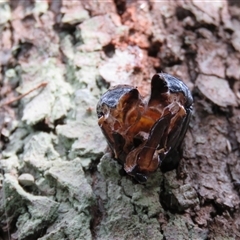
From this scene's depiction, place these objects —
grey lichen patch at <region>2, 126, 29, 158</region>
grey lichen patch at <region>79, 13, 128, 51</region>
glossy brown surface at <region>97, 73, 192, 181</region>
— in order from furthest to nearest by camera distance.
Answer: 1. grey lichen patch at <region>79, 13, 128, 51</region>
2. grey lichen patch at <region>2, 126, 29, 158</region>
3. glossy brown surface at <region>97, 73, 192, 181</region>

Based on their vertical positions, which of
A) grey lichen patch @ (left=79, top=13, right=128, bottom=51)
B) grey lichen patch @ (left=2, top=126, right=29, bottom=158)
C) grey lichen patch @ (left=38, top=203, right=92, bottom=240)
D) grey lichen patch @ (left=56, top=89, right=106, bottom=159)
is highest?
grey lichen patch @ (left=79, top=13, right=128, bottom=51)

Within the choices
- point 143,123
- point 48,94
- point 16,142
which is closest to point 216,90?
point 143,123

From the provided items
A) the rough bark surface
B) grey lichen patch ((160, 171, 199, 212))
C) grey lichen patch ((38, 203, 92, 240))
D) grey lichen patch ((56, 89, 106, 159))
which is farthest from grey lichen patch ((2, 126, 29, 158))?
grey lichen patch ((160, 171, 199, 212))

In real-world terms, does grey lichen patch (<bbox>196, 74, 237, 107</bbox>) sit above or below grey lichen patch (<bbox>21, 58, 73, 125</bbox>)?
below

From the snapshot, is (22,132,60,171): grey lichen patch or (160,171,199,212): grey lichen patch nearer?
(160,171,199,212): grey lichen patch

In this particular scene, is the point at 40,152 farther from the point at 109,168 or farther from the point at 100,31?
the point at 100,31

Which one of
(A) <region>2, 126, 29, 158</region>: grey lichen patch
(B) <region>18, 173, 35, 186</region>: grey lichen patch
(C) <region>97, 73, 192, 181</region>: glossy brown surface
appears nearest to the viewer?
(C) <region>97, 73, 192, 181</region>: glossy brown surface

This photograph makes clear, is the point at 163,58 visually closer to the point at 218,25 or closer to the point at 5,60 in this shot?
the point at 218,25

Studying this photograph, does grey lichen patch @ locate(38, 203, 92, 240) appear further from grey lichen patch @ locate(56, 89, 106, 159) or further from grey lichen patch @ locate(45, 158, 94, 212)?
grey lichen patch @ locate(56, 89, 106, 159)
